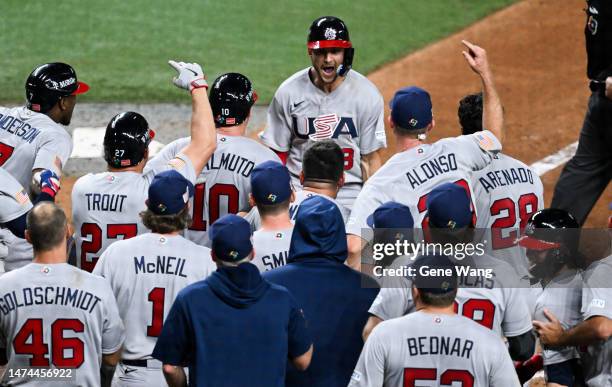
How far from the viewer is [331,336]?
493 centimetres

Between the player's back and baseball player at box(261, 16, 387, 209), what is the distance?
178 centimetres

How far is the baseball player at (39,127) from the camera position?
6570 millimetres

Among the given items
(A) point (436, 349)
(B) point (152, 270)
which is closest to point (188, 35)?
(B) point (152, 270)

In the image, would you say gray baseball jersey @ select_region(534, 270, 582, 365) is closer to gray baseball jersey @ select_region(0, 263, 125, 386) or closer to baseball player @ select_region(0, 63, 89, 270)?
gray baseball jersey @ select_region(0, 263, 125, 386)

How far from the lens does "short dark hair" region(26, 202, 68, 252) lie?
487 cm

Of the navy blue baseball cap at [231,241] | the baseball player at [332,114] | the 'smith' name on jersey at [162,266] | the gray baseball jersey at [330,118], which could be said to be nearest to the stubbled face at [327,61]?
the baseball player at [332,114]

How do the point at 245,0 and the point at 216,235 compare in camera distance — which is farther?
the point at 245,0

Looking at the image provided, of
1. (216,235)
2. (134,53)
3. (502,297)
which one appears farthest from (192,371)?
(134,53)

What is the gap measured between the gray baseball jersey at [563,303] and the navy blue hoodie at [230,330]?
1500mm

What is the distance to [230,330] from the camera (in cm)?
453

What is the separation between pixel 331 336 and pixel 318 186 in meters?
1.05

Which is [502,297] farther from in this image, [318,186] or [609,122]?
[609,122]

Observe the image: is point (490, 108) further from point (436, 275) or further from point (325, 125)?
point (436, 275)

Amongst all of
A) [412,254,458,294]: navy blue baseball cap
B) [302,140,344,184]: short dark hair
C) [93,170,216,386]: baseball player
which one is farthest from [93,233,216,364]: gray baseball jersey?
[412,254,458,294]: navy blue baseball cap
